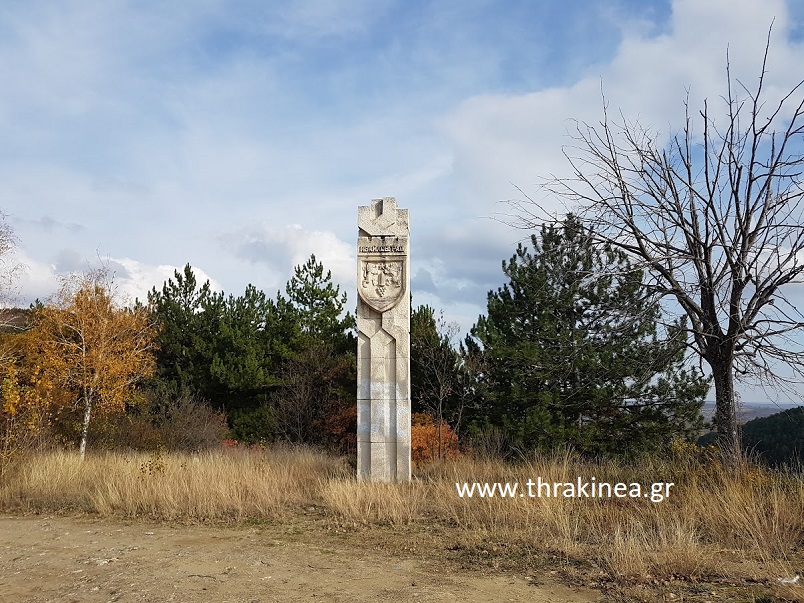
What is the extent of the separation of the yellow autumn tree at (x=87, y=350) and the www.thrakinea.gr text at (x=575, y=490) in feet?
33.6

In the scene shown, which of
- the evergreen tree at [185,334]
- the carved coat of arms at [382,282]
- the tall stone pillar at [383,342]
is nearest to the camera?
the tall stone pillar at [383,342]

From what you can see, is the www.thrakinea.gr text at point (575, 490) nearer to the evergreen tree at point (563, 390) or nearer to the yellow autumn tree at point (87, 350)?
the evergreen tree at point (563, 390)

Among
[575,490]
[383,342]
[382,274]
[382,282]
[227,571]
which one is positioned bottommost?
[227,571]

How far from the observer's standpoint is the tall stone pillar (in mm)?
11438

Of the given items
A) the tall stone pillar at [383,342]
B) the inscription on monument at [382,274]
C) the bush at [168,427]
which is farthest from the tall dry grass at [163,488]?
the bush at [168,427]

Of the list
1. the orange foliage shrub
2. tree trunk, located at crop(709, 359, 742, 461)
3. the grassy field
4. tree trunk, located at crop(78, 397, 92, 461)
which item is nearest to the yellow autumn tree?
tree trunk, located at crop(78, 397, 92, 461)

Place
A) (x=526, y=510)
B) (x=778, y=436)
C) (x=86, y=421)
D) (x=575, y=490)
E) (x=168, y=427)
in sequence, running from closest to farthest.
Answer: (x=526, y=510) < (x=575, y=490) < (x=86, y=421) < (x=778, y=436) < (x=168, y=427)

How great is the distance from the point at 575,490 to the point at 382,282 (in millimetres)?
4699

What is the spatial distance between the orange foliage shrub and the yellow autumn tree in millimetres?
7288

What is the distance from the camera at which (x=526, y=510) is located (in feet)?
26.3

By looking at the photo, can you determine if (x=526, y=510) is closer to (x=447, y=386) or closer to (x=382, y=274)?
(x=382, y=274)

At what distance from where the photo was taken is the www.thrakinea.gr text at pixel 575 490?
9.10m

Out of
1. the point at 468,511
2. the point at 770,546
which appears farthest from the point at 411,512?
the point at 770,546

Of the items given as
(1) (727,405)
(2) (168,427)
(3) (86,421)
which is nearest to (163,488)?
Answer: (1) (727,405)
